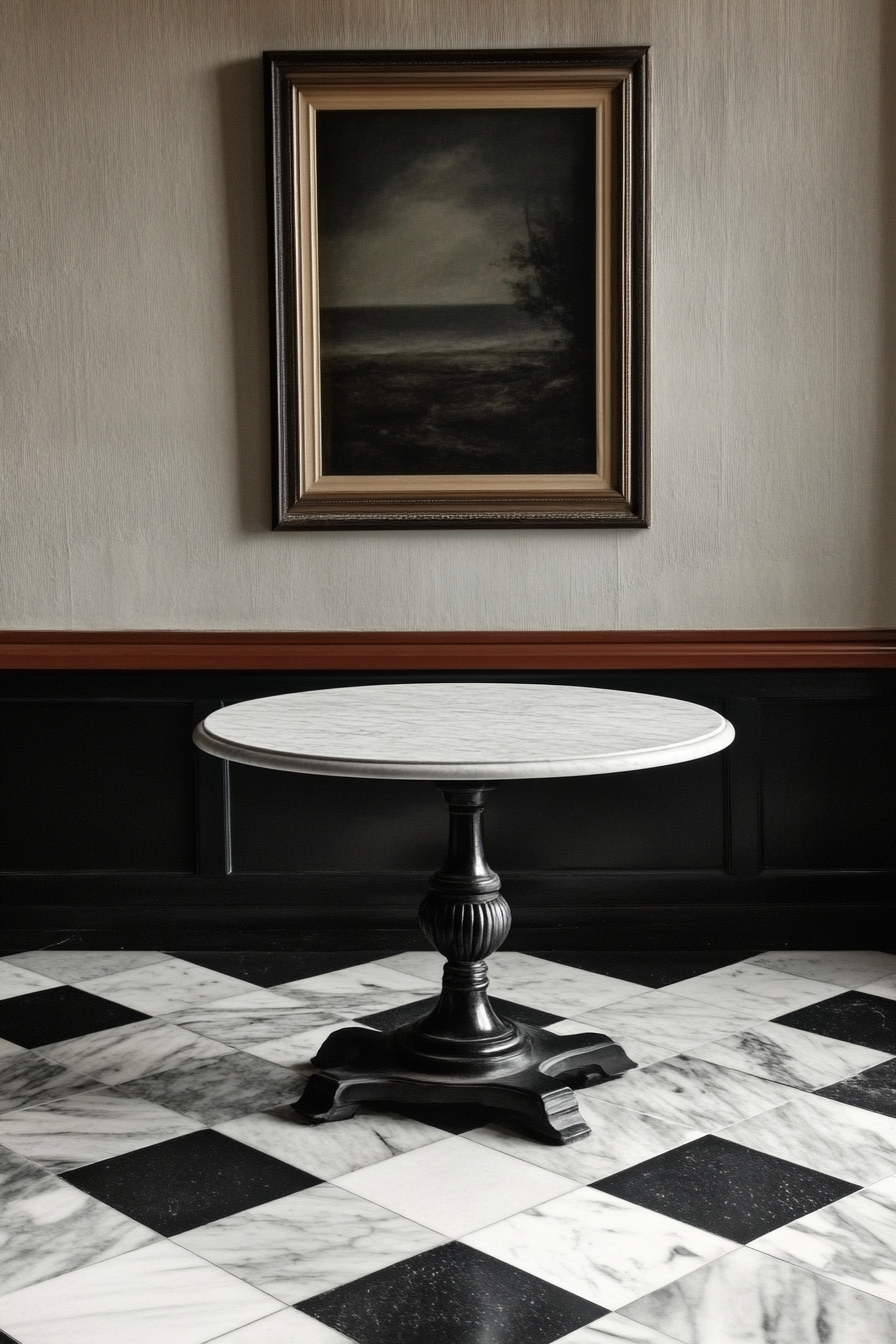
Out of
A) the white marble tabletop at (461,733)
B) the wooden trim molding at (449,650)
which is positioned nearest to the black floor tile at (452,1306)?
the white marble tabletop at (461,733)

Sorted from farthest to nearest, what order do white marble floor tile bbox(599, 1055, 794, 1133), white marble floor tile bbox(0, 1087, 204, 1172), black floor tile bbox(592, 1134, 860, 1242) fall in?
white marble floor tile bbox(599, 1055, 794, 1133), white marble floor tile bbox(0, 1087, 204, 1172), black floor tile bbox(592, 1134, 860, 1242)

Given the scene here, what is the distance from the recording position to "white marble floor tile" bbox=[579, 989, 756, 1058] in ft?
9.53

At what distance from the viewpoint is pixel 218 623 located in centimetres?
361

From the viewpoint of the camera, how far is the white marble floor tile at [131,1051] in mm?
2744

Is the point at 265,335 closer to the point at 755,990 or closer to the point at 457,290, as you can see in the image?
the point at 457,290

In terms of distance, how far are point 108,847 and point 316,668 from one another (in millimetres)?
777

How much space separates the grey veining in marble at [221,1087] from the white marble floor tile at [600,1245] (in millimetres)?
669

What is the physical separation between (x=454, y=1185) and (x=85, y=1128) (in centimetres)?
73

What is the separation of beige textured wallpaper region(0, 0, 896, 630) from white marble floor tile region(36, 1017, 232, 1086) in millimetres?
1155

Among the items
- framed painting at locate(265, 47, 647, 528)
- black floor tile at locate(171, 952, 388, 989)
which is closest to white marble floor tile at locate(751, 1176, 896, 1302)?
black floor tile at locate(171, 952, 388, 989)

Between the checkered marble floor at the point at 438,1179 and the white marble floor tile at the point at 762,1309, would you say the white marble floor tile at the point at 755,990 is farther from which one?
the white marble floor tile at the point at 762,1309

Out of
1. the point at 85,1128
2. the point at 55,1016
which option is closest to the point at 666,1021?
the point at 85,1128

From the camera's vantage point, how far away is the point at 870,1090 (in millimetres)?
2598

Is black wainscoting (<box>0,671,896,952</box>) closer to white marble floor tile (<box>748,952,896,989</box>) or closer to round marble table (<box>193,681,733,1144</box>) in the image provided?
white marble floor tile (<box>748,952,896,989</box>)
